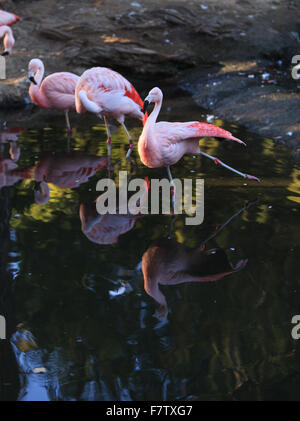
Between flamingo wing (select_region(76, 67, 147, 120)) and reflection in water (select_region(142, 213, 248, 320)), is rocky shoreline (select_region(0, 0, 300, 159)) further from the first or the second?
reflection in water (select_region(142, 213, 248, 320))

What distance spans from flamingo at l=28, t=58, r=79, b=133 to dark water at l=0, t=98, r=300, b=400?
6.70 ft

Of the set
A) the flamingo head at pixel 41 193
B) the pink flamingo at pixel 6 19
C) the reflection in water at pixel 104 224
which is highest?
the pink flamingo at pixel 6 19

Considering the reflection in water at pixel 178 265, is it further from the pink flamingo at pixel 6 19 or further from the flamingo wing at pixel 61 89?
the pink flamingo at pixel 6 19

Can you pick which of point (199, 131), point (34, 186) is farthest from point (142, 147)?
point (34, 186)

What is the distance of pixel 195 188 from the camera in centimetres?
510

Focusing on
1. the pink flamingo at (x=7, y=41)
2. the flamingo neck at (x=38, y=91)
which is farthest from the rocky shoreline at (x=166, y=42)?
the flamingo neck at (x=38, y=91)

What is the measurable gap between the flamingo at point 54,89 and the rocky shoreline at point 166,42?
1705mm

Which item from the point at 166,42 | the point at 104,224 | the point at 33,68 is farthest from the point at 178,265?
the point at 166,42

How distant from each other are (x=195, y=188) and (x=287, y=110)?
269cm

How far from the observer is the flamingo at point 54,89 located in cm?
695

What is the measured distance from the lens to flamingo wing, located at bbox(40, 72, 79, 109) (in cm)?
695

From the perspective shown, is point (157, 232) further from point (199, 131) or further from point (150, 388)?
point (150, 388)

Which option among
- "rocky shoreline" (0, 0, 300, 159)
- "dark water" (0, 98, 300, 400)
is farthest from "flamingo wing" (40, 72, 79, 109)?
"dark water" (0, 98, 300, 400)
